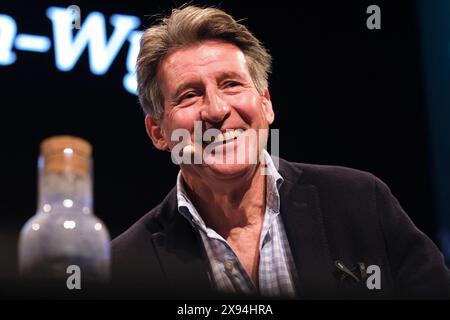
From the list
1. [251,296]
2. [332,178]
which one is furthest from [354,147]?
[251,296]

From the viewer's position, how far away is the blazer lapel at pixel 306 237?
4.63ft

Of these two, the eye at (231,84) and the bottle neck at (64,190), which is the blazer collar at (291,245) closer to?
the eye at (231,84)

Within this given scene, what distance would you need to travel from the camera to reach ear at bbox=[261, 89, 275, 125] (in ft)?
5.61

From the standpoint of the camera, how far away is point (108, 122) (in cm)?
193

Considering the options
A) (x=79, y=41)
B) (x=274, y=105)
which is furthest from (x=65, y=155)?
(x=79, y=41)

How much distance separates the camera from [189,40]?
1.66m

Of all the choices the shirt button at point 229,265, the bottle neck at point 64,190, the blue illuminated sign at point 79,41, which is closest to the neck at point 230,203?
the shirt button at point 229,265

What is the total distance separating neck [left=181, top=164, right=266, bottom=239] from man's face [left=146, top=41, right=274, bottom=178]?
4cm

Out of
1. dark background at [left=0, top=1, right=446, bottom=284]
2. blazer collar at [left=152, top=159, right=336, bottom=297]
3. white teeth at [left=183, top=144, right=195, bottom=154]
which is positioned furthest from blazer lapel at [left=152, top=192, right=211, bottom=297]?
dark background at [left=0, top=1, right=446, bottom=284]

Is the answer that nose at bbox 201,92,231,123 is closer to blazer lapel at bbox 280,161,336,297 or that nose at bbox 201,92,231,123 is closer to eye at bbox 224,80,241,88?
eye at bbox 224,80,241,88

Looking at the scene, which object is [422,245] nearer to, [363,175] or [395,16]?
[363,175]

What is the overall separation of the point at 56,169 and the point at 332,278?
0.75 m

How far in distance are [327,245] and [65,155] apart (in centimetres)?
80

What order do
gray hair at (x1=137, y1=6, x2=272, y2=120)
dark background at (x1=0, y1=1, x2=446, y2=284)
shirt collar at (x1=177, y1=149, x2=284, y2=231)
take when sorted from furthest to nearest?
dark background at (x1=0, y1=1, x2=446, y2=284) → gray hair at (x1=137, y1=6, x2=272, y2=120) → shirt collar at (x1=177, y1=149, x2=284, y2=231)
